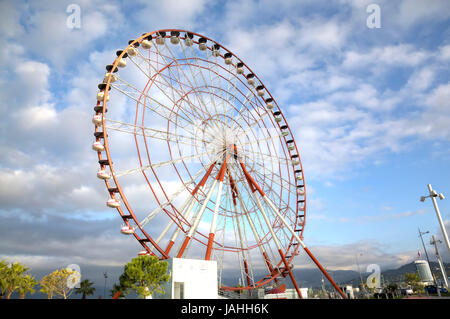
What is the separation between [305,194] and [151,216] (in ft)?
63.6

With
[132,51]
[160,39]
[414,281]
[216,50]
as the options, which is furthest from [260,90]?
[414,281]

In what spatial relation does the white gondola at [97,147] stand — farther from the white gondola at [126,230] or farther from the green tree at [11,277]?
the green tree at [11,277]

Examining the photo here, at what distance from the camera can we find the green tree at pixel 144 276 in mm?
20188

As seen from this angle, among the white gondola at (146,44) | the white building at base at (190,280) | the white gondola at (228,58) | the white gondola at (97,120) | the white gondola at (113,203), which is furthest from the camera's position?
the white gondola at (228,58)

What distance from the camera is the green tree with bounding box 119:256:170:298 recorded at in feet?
66.2

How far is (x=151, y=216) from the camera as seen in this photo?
72.0ft

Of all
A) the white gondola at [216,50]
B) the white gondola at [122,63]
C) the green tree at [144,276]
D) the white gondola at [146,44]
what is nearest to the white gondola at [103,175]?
the green tree at [144,276]

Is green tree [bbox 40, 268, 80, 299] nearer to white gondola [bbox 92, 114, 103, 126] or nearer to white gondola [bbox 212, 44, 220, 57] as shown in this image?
white gondola [bbox 92, 114, 103, 126]

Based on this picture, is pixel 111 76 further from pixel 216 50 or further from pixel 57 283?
pixel 57 283

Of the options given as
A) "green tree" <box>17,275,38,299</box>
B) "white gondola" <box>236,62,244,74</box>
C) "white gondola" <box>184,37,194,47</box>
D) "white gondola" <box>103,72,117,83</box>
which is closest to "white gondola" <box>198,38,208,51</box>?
"white gondola" <box>184,37,194,47</box>

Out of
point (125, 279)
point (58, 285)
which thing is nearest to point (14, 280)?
point (58, 285)
